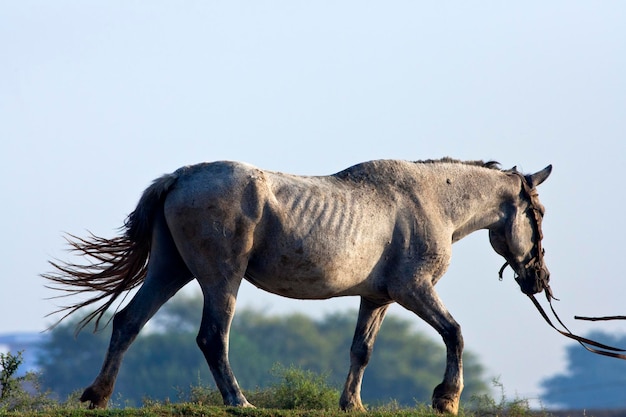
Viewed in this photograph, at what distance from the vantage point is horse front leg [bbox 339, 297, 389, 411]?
1338 cm

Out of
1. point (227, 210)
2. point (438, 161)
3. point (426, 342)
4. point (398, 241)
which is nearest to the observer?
point (227, 210)

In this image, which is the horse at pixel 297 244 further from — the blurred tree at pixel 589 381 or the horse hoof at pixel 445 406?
the blurred tree at pixel 589 381

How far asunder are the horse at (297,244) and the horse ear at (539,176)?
0.33 m

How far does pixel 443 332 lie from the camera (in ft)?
41.4

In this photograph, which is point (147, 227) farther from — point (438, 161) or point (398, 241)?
point (438, 161)

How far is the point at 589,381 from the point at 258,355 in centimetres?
4444

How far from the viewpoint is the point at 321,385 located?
1420cm

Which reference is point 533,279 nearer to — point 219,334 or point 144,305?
point 219,334

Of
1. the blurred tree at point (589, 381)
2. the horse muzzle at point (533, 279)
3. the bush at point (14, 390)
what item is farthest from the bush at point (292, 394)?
the blurred tree at point (589, 381)

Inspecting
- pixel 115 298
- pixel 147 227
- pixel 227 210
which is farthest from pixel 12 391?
pixel 227 210

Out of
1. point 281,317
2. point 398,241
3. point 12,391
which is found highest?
point 281,317

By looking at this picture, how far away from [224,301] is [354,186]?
1.88 meters

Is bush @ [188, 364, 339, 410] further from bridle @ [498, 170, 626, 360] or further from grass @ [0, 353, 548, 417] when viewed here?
bridle @ [498, 170, 626, 360]

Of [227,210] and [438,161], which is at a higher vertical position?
[438,161]
